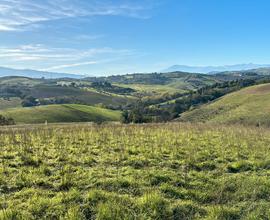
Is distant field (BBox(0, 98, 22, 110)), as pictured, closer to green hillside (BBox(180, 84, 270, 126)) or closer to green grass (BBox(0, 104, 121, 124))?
green grass (BBox(0, 104, 121, 124))

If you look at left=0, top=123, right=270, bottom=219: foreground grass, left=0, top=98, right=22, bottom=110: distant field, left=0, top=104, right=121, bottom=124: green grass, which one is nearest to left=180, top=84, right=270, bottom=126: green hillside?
left=0, top=104, right=121, bottom=124: green grass

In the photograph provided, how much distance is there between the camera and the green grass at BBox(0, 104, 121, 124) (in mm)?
103938

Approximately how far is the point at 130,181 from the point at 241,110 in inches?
3083

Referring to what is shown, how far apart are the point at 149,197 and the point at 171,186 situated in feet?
4.67

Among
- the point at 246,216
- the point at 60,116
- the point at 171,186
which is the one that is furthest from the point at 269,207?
the point at 60,116

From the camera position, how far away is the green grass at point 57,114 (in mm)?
103938

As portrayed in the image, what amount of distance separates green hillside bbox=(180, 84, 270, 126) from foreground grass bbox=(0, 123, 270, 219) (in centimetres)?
5466

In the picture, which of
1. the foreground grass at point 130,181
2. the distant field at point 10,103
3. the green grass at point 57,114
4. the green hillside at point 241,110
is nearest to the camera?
the foreground grass at point 130,181

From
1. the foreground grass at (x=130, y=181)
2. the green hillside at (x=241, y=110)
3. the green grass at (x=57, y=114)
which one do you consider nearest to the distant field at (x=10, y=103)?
the green grass at (x=57, y=114)

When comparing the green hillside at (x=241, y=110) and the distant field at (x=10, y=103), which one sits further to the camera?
the distant field at (x=10, y=103)

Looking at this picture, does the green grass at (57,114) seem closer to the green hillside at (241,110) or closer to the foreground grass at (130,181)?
the green hillside at (241,110)

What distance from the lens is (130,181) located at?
31.3 feet

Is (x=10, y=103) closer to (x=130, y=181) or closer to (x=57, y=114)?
(x=57, y=114)

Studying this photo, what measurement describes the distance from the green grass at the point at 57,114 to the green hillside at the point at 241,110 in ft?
128
